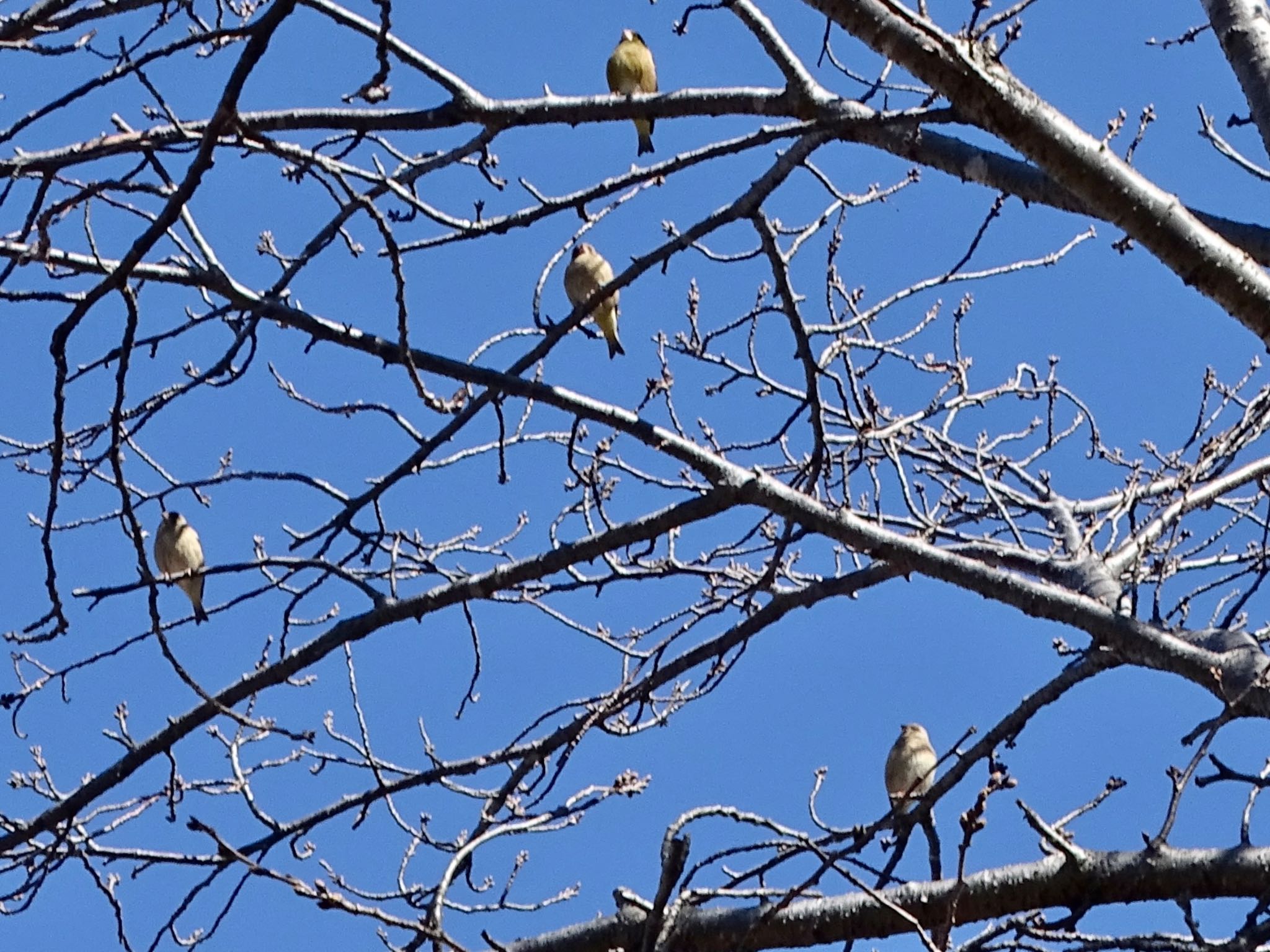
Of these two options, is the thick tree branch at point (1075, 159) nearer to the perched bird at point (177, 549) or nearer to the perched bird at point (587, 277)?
the perched bird at point (587, 277)

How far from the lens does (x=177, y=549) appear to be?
8.74 metres

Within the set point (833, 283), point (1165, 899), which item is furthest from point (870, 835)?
point (833, 283)

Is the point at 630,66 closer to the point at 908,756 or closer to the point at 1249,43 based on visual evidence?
the point at 908,756

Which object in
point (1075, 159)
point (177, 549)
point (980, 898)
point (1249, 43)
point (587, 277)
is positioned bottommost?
point (980, 898)

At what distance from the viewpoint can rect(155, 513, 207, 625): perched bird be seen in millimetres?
8680

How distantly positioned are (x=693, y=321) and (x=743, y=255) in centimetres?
99

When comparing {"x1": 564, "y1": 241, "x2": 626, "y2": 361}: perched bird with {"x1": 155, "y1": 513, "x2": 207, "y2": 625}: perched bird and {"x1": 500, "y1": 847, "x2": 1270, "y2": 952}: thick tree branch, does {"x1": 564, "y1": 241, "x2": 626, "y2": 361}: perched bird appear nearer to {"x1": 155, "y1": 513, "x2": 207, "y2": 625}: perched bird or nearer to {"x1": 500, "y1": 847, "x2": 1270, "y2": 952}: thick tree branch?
{"x1": 155, "y1": 513, "x2": 207, "y2": 625}: perched bird

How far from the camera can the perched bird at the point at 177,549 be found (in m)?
8.68

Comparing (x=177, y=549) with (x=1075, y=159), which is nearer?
(x=1075, y=159)

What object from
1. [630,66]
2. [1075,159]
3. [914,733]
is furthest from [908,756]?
[1075,159]

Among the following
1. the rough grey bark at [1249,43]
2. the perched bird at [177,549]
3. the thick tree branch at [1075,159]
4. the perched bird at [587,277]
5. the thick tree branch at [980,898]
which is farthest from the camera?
the perched bird at [177,549]

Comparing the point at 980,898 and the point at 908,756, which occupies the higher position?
the point at 908,756

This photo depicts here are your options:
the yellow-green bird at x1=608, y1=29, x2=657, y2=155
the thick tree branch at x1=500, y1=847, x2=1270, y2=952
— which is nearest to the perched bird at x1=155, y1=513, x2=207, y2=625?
the yellow-green bird at x1=608, y1=29, x2=657, y2=155

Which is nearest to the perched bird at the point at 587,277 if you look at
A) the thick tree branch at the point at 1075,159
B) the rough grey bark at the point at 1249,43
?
the rough grey bark at the point at 1249,43
